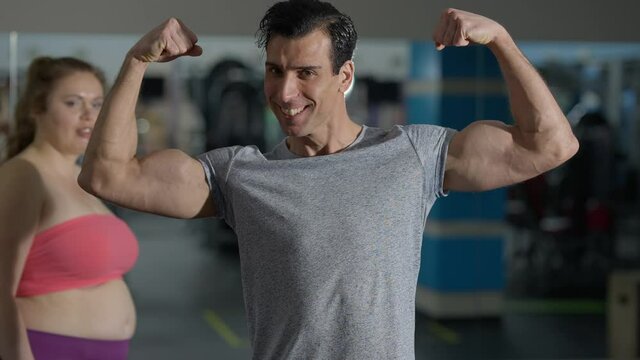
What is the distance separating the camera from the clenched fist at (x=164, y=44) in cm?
198

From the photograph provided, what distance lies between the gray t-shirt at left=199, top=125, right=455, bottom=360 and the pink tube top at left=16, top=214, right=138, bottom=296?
0.88m

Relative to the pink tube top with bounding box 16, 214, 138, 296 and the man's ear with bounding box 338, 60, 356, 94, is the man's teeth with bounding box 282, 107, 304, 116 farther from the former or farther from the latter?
the pink tube top with bounding box 16, 214, 138, 296

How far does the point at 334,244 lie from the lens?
198cm

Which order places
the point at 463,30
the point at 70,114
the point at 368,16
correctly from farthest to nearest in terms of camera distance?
the point at 368,16 < the point at 70,114 < the point at 463,30

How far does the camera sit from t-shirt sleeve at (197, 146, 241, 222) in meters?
2.09

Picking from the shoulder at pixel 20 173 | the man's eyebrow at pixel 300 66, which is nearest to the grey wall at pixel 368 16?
the shoulder at pixel 20 173

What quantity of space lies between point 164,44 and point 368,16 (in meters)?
2.07

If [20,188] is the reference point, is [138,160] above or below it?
above

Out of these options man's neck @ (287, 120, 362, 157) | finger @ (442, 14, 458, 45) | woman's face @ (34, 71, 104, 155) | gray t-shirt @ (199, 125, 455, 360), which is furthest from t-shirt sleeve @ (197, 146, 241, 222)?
woman's face @ (34, 71, 104, 155)

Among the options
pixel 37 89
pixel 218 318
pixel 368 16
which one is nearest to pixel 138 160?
pixel 37 89

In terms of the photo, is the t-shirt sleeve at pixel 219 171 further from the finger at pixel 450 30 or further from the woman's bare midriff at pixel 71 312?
the woman's bare midriff at pixel 71 312

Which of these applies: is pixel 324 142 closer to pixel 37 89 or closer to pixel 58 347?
pixel 58 347

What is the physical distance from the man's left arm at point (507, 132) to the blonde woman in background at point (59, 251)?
115cm

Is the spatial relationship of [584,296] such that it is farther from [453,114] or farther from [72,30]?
[72,30]
